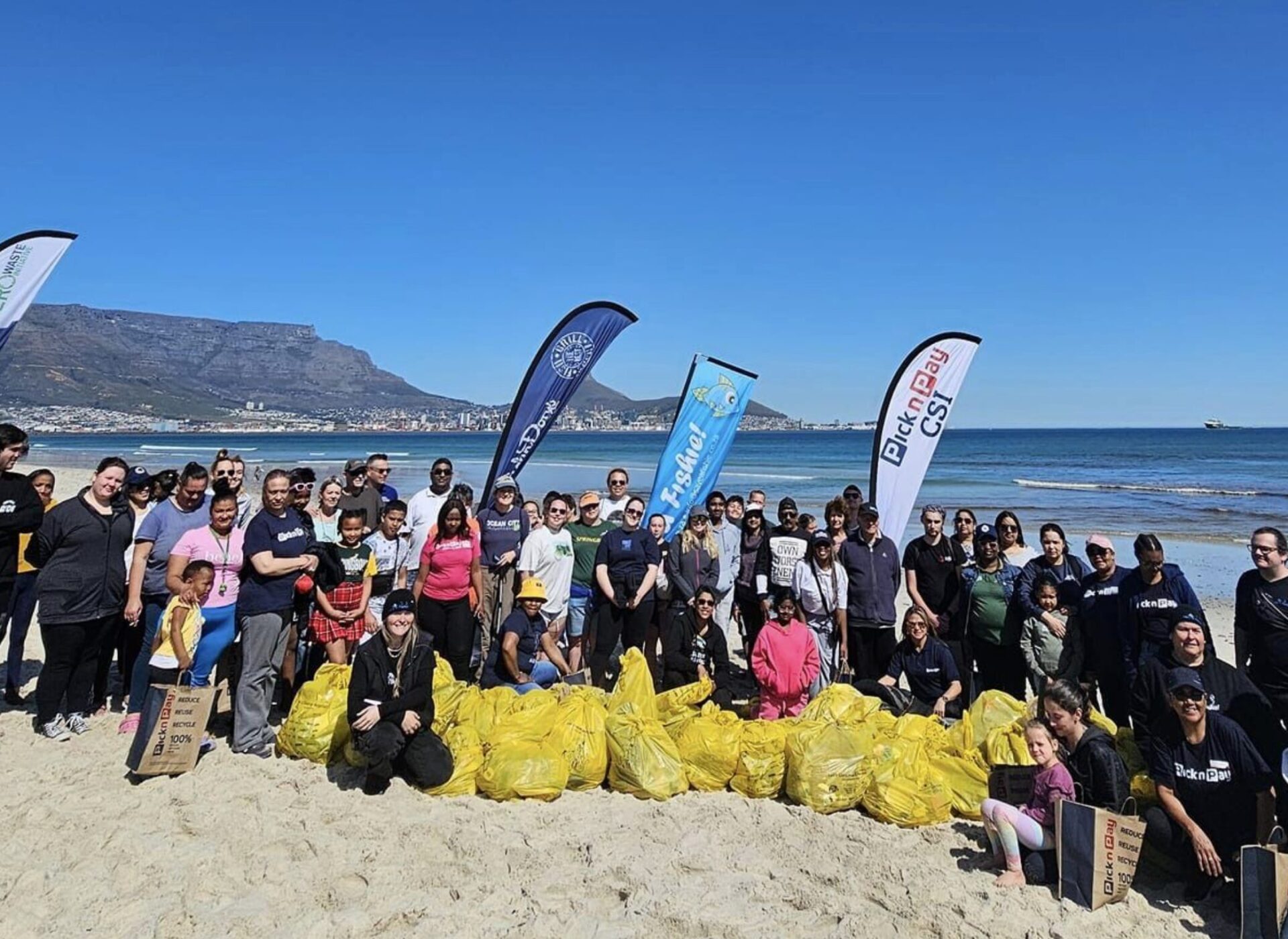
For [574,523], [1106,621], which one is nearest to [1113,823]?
[1106,621]

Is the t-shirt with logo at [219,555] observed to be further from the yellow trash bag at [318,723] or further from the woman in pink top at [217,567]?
the yellow trash bag at [318,723]

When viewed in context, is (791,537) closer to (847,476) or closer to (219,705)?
(219,705)

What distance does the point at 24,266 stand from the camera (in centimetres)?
602

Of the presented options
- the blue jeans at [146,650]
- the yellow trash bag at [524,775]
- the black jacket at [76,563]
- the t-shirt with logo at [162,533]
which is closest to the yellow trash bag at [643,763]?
the yellow trash bag at [524,775]

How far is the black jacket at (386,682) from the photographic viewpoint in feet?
13.0

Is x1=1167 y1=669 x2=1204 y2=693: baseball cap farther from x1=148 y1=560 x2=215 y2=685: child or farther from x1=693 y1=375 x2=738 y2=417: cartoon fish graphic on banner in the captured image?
x1=693 y1=375 x2=738 y2=417: cartoon fish graphic on banner

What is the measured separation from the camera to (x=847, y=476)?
124ft

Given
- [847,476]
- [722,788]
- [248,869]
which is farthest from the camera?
[847,476]

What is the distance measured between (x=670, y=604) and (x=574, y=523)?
101cm

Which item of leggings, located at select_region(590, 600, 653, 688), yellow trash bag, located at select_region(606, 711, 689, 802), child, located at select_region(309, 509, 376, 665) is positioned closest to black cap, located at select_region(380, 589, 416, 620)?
child, located at select_region(309, 509, 376, 665)

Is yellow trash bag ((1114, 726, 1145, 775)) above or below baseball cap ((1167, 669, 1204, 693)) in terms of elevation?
below

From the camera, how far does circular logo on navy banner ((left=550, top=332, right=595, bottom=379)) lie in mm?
7551

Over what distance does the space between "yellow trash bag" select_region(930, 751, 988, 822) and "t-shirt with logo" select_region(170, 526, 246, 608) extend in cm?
403

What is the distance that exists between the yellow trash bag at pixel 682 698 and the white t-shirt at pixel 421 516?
2.36 metres
